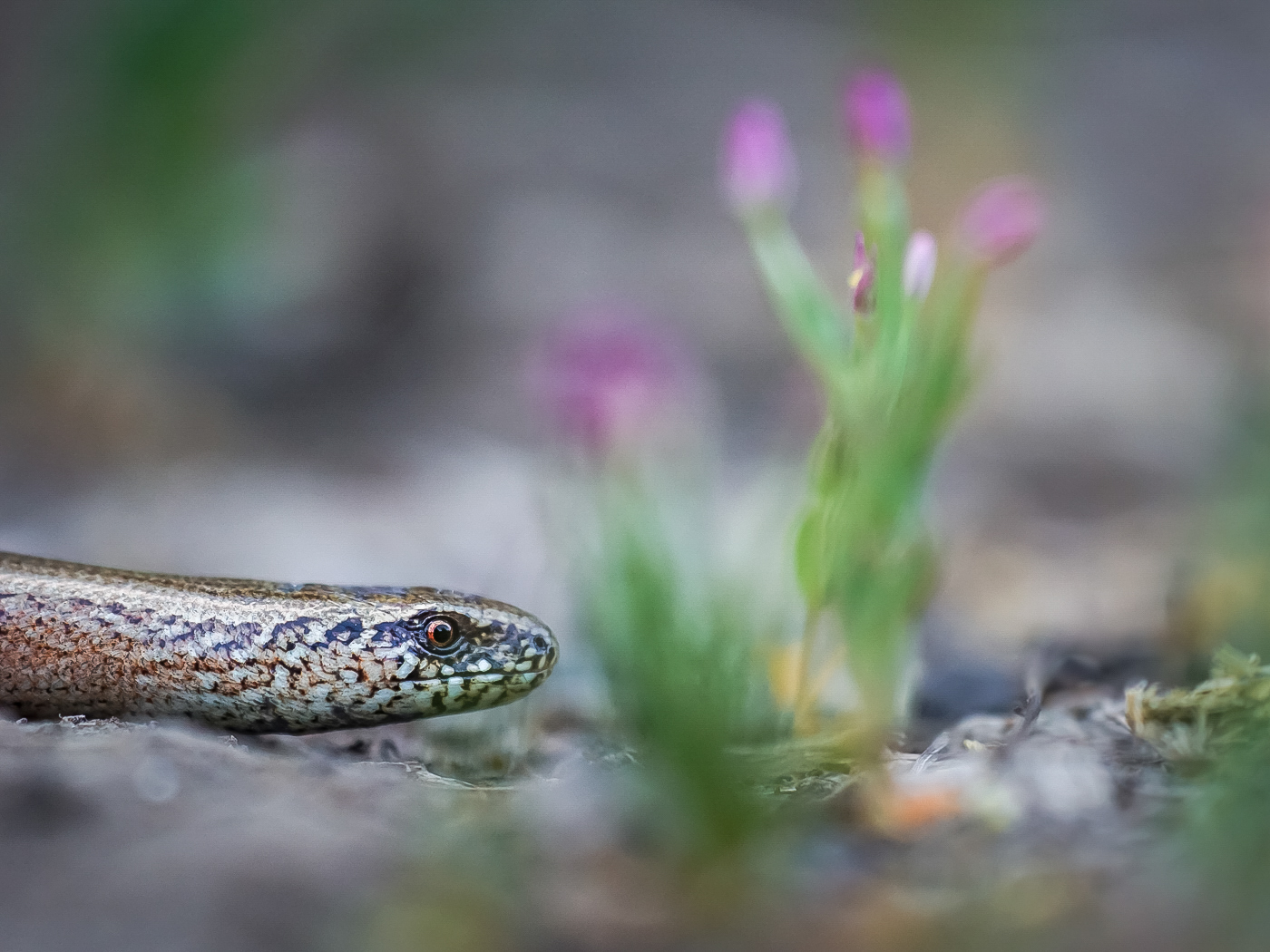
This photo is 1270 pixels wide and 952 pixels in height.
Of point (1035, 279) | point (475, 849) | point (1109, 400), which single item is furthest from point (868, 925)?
point (1035, 279)

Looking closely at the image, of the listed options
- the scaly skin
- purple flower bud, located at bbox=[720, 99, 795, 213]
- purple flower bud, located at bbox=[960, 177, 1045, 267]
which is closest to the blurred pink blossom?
purple flower bud, located at bbox=[720, 99, 795, 213]

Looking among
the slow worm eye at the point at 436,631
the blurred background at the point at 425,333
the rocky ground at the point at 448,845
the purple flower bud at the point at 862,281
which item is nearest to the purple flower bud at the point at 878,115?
the purple flower bud at the point at 862,281

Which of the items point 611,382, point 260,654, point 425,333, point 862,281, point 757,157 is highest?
point 425,333

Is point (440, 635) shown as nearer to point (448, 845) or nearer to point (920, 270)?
point (448, 845)

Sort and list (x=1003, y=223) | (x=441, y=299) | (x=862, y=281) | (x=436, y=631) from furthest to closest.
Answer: (x=441, y=299) < (x=436, y=631) < (x=1003, y=223) < (x=862, y=281)

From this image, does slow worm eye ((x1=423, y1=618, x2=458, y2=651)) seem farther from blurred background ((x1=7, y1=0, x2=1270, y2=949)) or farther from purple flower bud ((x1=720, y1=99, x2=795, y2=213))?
purple flower bud ((x1=720, y1=99, x2=795, y2=213))

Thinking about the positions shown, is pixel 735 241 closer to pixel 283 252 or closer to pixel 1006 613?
pixel 283 252

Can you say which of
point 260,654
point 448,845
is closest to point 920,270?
point 448,845
